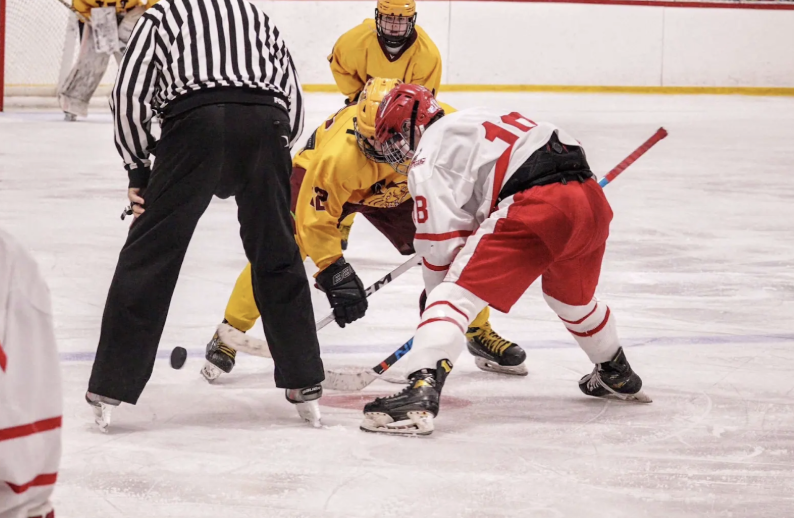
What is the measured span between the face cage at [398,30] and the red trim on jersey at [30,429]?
3.87 metres

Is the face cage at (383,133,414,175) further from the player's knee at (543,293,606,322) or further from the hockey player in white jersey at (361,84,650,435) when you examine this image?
the player's knee at (543,293,606,322)

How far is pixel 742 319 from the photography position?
3756mm

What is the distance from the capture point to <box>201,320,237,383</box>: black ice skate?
3029 mm

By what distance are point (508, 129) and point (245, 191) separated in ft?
2.10

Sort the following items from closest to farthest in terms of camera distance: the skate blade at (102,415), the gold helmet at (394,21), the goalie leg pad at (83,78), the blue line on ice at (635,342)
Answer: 1. the skate blade at (102,415)
2. the blue line on ice at (635,342)
3. the gold helmet at (394,21)
4. the goalie leg pad at (83,78)

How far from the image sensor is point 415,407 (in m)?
2.57

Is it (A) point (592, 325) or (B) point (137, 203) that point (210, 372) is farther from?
(A) point (592, 325)

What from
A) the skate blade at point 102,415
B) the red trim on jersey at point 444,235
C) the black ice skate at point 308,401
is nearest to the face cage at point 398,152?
the red trim on jersey at point 444,235

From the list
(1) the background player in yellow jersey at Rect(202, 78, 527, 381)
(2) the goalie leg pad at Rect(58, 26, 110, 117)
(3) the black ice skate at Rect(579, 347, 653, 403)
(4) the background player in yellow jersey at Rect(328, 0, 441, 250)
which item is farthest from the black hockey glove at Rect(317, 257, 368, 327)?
(2) the goalie leg pad at Rect(58, 26, 110, 117)

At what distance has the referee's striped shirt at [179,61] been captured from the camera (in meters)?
2.42

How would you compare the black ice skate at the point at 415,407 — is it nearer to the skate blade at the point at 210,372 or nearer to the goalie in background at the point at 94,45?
the skate blade at the point at 210,372

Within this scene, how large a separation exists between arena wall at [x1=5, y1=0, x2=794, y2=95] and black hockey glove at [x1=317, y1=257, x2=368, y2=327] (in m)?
8.41

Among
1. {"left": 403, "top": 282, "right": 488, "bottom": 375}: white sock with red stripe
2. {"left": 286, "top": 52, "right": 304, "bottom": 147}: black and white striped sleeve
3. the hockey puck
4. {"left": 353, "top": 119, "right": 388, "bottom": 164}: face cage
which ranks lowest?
the hockey puck

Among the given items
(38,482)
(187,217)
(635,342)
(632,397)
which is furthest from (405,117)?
(38,482)
